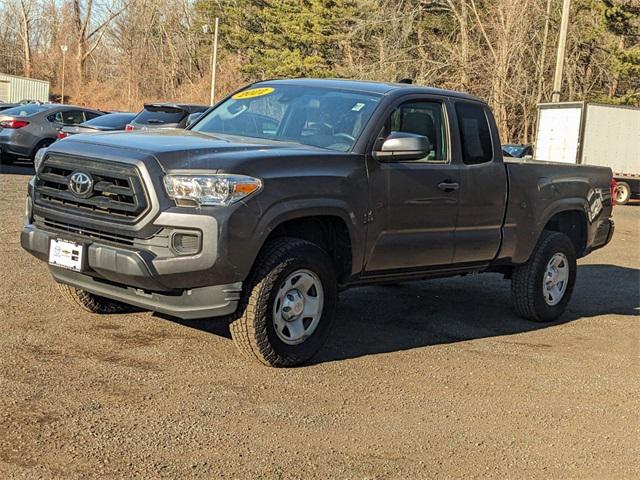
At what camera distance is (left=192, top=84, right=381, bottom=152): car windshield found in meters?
6.02

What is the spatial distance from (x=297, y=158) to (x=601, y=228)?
433cm

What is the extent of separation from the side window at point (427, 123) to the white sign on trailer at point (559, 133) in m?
20.3

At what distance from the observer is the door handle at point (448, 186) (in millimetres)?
6414

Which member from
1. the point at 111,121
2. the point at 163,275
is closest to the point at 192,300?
the point at 163,275

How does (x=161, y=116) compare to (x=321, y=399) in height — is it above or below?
above

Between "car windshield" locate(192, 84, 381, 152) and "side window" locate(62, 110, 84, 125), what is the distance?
14109 millimetres

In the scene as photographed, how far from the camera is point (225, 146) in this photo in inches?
211

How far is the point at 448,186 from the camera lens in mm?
6473

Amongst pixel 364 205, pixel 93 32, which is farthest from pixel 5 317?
pixel 93 32

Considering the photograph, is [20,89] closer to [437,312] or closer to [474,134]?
[437,312]

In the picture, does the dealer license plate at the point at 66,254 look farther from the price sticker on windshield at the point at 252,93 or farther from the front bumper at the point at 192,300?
the price sticker on windshield at the point at 252,93

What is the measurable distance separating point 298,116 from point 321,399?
229 centimetres

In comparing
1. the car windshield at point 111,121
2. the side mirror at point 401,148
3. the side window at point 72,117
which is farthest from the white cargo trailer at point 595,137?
the side mirror at point 401,148

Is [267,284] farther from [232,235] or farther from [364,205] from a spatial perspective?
[364,205]
